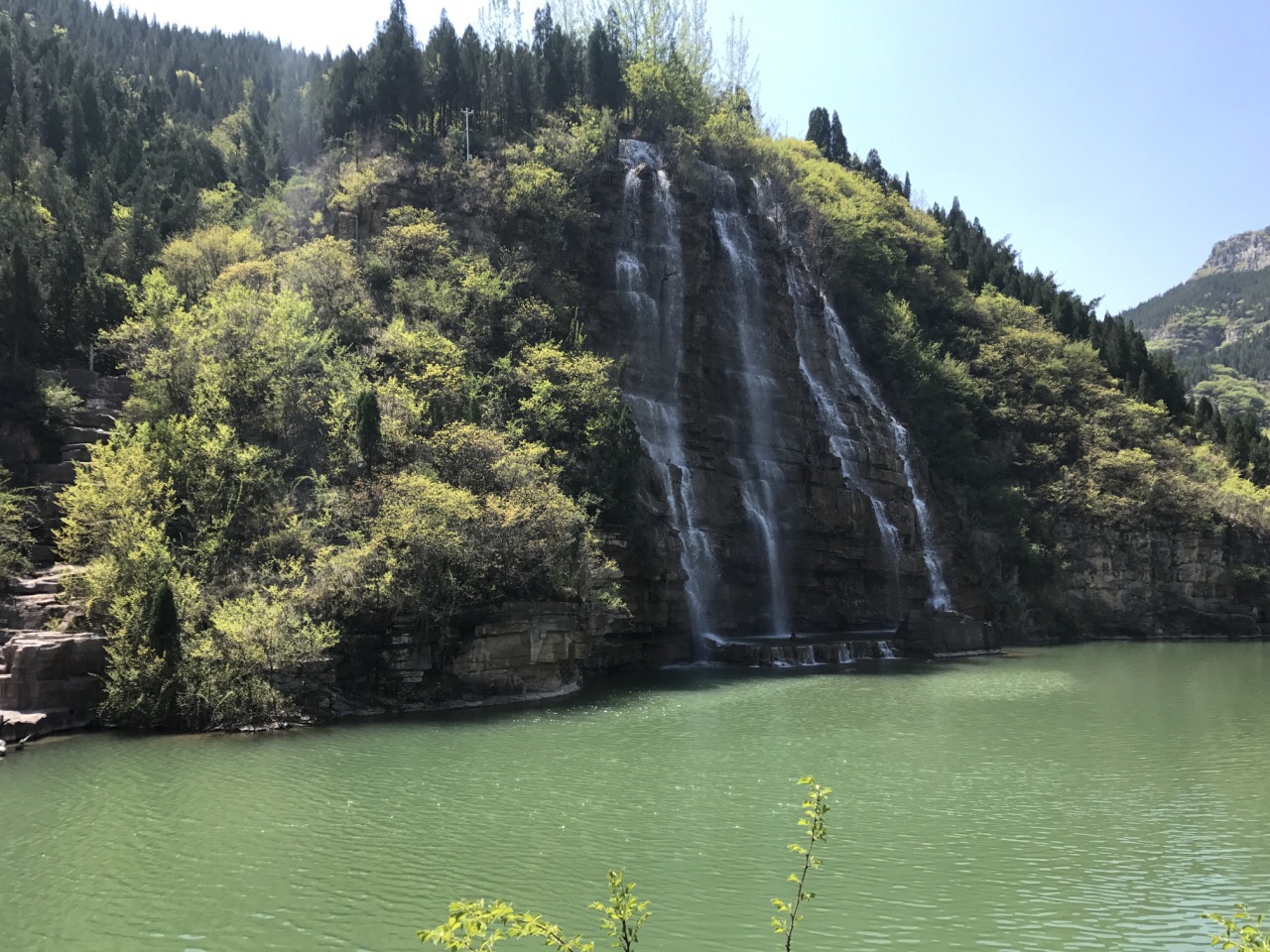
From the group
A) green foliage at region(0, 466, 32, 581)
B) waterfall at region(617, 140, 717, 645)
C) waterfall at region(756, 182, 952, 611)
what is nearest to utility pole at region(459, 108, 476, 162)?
waterfall at region(617, 140, 717, 645)

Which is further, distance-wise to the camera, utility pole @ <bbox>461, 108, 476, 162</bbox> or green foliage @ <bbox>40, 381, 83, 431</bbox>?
utility pole @ <bbox>461, 108, 476, 162</bbox>

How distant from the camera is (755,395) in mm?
50594

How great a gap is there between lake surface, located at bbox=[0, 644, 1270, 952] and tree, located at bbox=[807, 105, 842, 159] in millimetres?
74193

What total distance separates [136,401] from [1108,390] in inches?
2305

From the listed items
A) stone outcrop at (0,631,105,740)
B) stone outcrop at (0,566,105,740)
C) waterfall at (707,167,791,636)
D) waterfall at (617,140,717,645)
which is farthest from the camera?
waterfall at (707,167,791,636)

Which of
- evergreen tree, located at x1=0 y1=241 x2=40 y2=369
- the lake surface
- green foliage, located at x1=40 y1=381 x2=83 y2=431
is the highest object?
evergreen tree, located at x1=0 y1=241 x2=40 y2=369

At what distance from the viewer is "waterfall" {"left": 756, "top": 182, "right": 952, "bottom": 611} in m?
50.7

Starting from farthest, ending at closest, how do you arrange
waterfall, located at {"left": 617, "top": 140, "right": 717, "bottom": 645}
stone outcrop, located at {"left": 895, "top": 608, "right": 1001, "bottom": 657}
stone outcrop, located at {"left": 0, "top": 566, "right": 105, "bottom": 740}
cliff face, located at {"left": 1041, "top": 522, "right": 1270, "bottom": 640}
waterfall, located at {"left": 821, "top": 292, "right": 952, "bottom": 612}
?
cliff face, located at {"left": 1041, "top": 522, "right": 1270, "bottom": 640}
waterfall, located at {"left": 821, "top": 292, "right": 952, "bottom": 612}
stone outcrop, located at {"left": 895, "top": 608, "right": 1001, "bottom": 657}
waterfall, located at {"left": 617, "top": 140, "right": 717, "bottom": 645}
stone outcrop, located at {"left": 0, "top": 566, "right": 105, "bottom": 740}

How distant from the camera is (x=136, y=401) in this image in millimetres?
34156

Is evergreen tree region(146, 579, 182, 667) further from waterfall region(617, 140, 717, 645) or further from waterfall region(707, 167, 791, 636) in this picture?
waterfall region(707, 167, 791, 636)

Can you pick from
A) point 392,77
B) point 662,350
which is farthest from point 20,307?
point 392,77

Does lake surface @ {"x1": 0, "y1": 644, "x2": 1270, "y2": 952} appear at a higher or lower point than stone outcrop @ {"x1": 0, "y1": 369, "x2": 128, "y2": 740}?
lower

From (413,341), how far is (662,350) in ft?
48.0

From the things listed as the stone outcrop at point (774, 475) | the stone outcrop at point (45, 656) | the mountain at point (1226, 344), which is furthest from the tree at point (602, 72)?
the mountain at point (1226, 344)
